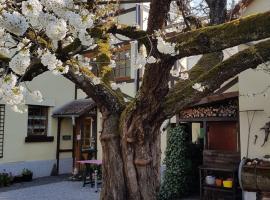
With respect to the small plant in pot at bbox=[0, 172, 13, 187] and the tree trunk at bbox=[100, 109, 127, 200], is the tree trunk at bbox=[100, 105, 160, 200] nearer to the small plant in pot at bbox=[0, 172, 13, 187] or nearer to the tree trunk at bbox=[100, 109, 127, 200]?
the tree trunk at bbox=[100, 109, 127, 200]

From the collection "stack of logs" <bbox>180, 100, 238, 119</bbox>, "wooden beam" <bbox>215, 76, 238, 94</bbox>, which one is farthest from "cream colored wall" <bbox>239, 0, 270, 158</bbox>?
"wooden beam" <bbox>215, 76, 238, 94</bbox>

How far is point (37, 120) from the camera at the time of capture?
1525 centimetres

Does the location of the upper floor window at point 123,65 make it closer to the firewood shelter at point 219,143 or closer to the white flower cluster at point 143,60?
the firewood shelter at point 219,143

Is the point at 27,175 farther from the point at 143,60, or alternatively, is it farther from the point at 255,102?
the point at 143,60

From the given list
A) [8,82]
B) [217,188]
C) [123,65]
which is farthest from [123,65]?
[8,82]

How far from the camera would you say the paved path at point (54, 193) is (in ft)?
36.0

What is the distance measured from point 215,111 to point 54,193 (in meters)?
5.38

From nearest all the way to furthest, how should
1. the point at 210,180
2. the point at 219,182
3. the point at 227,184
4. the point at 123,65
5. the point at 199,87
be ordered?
the point at 199,87 → the point at 227,184 → the point at 219,182 → the point at 210,180 → the point at 123,65

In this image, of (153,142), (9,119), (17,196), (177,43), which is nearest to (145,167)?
(153,142)

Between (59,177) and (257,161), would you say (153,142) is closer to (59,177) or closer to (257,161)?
(257,161)

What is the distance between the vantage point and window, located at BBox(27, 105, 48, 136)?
14930 millimetres

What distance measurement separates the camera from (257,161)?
8.44 metres

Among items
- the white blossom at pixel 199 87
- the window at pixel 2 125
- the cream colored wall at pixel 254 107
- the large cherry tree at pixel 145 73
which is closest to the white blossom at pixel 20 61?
the large cherry tree at pixel 145 73

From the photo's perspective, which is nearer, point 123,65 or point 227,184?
point 227,184
